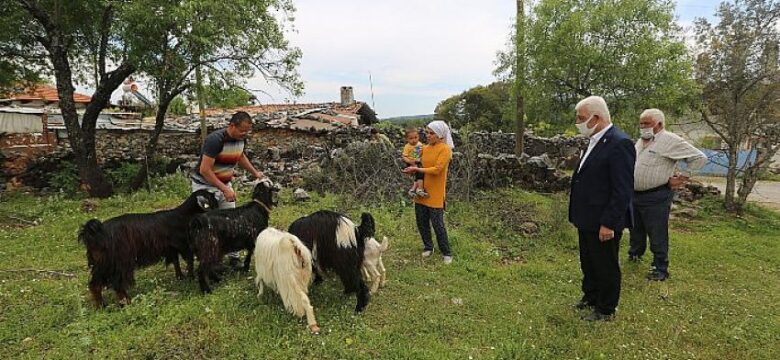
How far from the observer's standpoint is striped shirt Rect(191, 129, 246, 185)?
3.96 m

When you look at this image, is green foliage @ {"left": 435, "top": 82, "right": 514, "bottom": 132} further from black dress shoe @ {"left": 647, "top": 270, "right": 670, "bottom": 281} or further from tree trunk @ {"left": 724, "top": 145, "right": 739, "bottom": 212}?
black dress shoe @ {"left": 647, "top": 270, "right": 670, "bottom": 281}

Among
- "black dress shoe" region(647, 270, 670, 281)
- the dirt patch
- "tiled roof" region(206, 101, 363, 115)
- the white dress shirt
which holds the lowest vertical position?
the dirt patch

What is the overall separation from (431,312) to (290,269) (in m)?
1.37

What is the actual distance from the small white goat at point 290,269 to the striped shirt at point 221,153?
118 centimetres

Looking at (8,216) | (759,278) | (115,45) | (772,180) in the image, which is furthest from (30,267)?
(772,180)

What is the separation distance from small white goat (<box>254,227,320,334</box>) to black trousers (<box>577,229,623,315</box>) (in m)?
2.38

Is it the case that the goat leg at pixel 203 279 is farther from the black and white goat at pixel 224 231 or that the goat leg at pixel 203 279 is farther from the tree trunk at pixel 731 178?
the tree trunk at pixel 731 178

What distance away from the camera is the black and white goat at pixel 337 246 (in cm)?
356

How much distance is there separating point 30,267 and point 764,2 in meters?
12.7

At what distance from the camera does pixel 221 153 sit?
407cm

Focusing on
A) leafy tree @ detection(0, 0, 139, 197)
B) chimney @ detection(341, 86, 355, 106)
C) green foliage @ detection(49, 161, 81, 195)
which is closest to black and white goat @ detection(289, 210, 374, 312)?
leafy tree @ detection(0, 0, 139, 197)

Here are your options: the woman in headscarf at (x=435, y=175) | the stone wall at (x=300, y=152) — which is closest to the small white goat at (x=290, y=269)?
the woman in headscarf at (x=435, y=175)

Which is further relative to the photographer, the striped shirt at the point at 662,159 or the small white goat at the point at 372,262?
the striped shirt at the point at 662,159

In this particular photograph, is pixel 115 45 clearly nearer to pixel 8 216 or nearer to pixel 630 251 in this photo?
pixel 8 216
